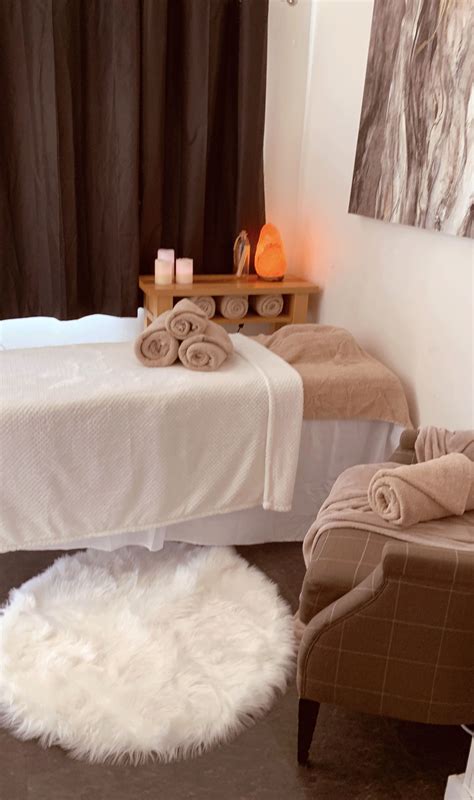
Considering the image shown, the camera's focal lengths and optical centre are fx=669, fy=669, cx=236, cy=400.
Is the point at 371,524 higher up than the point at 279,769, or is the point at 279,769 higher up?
the point at 371,524

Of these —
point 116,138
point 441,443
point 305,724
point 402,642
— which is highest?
point 116,138

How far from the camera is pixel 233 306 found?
9.29 feet

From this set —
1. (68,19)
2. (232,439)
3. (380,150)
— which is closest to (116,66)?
(68,19)

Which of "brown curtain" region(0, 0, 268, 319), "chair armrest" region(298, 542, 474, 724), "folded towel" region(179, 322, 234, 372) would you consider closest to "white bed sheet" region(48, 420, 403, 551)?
"folded towel" region(179, 322, 234, 372)

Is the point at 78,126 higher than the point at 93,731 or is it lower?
higher

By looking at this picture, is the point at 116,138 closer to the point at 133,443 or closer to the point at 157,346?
the point at 157,346

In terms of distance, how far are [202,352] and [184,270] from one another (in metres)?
0.74

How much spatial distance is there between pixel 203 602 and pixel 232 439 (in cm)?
50

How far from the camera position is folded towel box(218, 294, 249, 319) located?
9.23ft

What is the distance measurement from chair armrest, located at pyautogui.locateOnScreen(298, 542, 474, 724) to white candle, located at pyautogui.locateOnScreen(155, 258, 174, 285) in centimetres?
176

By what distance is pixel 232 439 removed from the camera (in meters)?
2.12

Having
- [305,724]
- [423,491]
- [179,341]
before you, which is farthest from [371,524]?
[179,341]

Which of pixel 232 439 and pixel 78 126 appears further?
pixel 78 126

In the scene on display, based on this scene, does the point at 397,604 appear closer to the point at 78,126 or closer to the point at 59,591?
the point at 59,591
